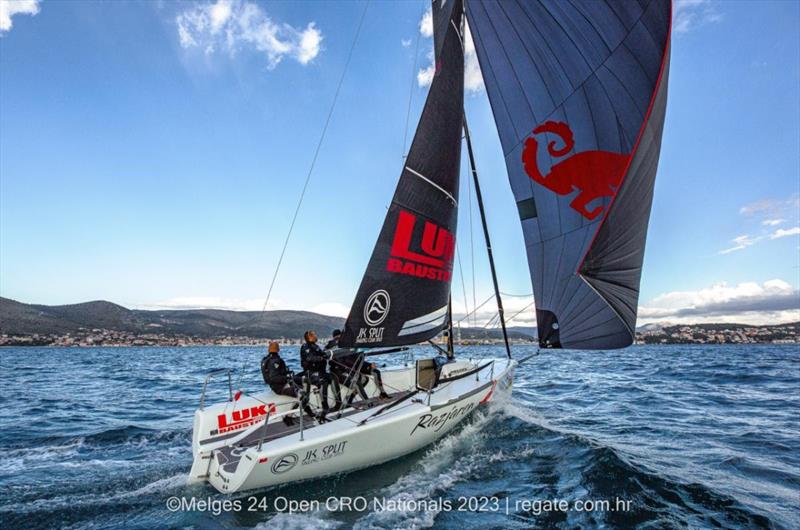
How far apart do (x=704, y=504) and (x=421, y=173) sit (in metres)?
6.14

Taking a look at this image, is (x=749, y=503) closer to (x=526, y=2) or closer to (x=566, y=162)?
(x=566, y=162)

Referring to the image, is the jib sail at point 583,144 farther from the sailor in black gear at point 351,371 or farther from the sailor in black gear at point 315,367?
the sailor in black gear at point 315,367

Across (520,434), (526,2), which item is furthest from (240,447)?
(526,2)

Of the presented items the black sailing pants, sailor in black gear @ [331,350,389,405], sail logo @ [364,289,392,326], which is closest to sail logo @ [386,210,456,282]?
sail logo @ [364,289,392,326]

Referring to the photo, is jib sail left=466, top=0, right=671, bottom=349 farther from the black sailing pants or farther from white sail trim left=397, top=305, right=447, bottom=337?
the black sailing pants

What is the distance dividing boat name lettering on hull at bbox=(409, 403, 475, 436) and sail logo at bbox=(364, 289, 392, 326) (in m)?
1.78

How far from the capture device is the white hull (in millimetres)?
4727

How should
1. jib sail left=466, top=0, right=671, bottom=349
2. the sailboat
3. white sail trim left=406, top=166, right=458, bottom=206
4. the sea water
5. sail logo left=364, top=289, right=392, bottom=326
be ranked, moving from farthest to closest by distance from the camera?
white sail trim left=406, top=166, right=458, bottom=206, sail logo left=364, top=289, right=392, bottom=326, jib sail left=466, top=0, right=671, bottom=349, the sailboat, the sea water

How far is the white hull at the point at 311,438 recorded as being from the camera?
4727 mm

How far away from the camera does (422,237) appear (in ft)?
25.0

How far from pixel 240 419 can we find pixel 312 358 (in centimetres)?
136

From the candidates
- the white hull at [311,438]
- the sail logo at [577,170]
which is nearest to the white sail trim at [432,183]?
the sail logo at [577,170]

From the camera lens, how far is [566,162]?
307 inches

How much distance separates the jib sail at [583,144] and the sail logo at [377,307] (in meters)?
3.09
